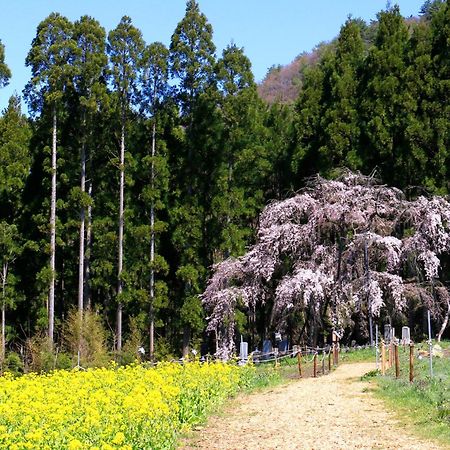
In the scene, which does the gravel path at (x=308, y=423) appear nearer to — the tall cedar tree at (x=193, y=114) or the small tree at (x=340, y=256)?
the small tree at (x=340, y=256)

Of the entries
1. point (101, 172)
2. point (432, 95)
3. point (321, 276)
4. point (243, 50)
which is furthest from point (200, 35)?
point (321, 276)

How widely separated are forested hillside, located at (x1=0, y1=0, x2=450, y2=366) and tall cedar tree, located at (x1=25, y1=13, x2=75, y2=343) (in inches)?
2.2

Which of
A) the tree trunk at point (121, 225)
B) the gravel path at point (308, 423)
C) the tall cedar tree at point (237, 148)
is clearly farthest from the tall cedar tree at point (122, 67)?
the gravel path at point (308, 423)

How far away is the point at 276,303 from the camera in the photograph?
21.6 m

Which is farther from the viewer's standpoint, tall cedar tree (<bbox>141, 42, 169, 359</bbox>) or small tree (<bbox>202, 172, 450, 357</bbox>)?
tall cedar tree (<bbox>141, 42, 169, 359</bbox>)

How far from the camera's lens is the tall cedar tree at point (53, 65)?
27.4 meters

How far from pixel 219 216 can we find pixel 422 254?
330 inches

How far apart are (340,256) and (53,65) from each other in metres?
13.4

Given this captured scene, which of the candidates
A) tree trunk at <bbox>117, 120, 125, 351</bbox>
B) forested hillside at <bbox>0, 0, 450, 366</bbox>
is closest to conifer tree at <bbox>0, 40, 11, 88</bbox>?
forested hillside at <bbox>0, 0, 450, 366</bbox>

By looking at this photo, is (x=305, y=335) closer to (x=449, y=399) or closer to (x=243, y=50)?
(x=243, y=50)

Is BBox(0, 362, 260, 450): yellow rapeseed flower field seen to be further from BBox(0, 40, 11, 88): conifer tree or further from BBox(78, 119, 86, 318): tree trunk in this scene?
BBox(0, 40, 11, 88): conifer tree

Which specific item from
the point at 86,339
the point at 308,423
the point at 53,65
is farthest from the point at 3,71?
the point at 308,423

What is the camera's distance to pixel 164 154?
1129 inches

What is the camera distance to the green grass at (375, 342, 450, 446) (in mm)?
10000
